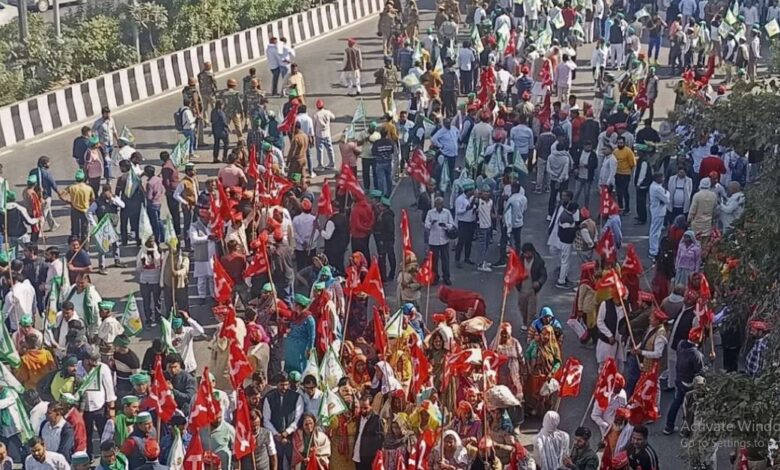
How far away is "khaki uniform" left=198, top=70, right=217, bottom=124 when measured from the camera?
26.5 m

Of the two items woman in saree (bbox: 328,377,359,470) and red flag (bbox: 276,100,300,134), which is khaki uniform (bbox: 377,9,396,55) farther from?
→ woman in saree (bbox: 328,377,359,470)

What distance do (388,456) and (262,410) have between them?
150 centimetres

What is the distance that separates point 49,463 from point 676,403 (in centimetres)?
649

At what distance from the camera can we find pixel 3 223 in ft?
68.1

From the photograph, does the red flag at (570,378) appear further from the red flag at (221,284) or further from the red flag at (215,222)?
the red flag at (215,222)

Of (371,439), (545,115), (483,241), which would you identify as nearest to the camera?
(371,439)

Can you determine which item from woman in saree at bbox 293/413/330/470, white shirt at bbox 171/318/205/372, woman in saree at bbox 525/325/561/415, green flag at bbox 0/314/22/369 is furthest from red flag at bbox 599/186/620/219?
green flag at bbox 0/314/22/369

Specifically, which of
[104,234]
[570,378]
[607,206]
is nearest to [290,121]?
[104,234]

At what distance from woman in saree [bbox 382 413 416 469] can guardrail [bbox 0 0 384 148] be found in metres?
14.8

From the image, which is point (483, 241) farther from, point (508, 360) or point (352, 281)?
point (508, 360)

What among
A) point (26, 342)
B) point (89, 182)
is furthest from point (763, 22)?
point (26, 342)

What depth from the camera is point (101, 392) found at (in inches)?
596

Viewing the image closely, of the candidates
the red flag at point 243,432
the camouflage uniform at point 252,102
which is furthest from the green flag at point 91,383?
the camouflage uniform at point 252,102

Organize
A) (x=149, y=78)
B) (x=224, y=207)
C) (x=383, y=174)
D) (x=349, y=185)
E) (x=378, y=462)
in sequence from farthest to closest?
A: (x=149, y=78), (x=383, y=174), (x=349, y=185), (x=224, y=207), (x=378, y=462)
